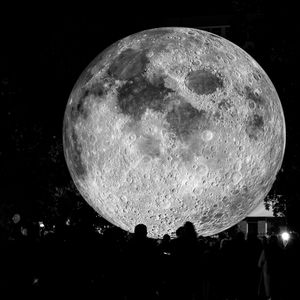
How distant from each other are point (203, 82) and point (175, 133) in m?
1.07

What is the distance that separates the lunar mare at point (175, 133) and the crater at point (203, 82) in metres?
0.02

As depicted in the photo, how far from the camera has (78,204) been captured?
21.2 m

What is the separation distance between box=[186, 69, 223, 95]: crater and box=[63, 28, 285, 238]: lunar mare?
0.05 ft

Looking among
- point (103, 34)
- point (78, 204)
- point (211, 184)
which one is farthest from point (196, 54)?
point (78, 204)

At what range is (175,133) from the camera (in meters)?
10.1

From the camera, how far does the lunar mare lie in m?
10.1

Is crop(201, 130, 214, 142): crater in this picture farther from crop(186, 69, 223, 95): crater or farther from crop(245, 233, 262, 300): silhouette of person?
crop(245, 233, 262, 300): silhouette of person

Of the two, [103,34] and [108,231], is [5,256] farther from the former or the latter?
[103,34]

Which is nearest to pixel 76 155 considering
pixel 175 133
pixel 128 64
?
pixel 128 64

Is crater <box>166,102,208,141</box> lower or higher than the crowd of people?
higher

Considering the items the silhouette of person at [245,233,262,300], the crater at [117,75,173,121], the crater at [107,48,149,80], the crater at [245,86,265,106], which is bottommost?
the silhouette of person at [245,233,262,300]

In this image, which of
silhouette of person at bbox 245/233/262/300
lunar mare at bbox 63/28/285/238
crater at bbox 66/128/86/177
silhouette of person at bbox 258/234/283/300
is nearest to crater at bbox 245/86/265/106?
lunar mare at bbox 63/28/285/238

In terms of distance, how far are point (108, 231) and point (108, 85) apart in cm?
296

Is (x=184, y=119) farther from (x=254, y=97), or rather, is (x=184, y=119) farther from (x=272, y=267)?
(x=272, y=267)
